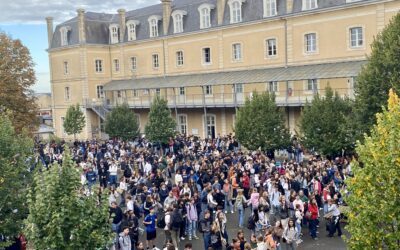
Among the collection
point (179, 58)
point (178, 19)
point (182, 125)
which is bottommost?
point (182, 125)

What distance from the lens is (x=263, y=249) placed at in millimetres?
11555

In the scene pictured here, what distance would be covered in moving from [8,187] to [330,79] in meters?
25.1

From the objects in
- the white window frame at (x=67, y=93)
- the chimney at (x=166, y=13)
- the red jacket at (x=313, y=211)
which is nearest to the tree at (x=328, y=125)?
the red jacket at (x=313, y=211)

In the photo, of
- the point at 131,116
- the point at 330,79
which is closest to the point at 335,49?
the point at 330,79

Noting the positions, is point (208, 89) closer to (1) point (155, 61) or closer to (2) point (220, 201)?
(1) point (155, 61)

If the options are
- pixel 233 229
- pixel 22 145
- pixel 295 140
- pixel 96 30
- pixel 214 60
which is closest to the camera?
pixel 22 145

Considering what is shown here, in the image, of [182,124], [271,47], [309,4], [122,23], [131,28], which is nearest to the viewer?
[309,4]

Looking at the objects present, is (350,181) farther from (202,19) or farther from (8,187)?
(202,19)

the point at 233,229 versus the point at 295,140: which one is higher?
the point at 295,140

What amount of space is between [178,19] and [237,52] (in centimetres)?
780

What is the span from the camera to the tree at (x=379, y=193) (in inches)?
343

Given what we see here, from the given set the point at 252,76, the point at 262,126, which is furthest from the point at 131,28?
the point at 262,126

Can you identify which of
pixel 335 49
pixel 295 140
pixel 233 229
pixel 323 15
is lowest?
pixel 233 229

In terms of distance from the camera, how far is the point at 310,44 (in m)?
34.7
